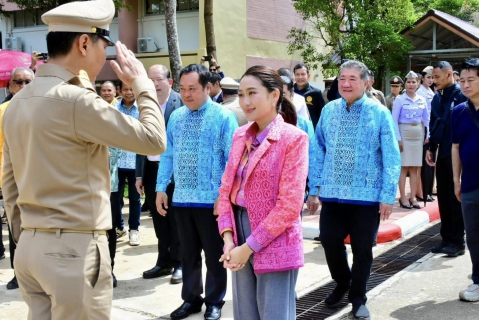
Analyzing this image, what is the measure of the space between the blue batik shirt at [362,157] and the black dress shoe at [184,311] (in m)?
1.38

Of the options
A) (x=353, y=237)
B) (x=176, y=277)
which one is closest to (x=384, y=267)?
(x=353, y=237)

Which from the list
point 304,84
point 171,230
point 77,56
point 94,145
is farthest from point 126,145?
point 304,84

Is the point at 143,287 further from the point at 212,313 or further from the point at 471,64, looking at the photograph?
the point at 471,64

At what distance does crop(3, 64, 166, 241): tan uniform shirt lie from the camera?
257 centimetres

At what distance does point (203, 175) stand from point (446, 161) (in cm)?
333

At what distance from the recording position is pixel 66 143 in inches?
102

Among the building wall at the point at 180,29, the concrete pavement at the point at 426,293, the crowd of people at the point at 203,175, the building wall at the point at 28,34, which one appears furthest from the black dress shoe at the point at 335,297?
the building wall at the point at 28,34

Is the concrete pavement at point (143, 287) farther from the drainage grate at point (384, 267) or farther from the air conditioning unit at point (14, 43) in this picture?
the air conditioning unit at point (14, 43)

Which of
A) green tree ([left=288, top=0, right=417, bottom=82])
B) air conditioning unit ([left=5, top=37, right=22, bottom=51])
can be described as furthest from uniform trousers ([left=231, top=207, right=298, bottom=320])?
air conditioning unit ([left=5, top=37, right=22, bottom=51])

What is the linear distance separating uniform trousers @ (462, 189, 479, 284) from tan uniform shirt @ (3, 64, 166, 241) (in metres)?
3.45

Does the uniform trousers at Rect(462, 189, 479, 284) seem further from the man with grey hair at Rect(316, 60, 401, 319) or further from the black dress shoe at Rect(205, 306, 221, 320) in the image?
the black dress shoe at Rect(205, 306, 221, 320)

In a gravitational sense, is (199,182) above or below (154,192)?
above

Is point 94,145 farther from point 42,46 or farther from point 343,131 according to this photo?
point 42,46

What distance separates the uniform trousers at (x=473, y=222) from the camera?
5211 mm
